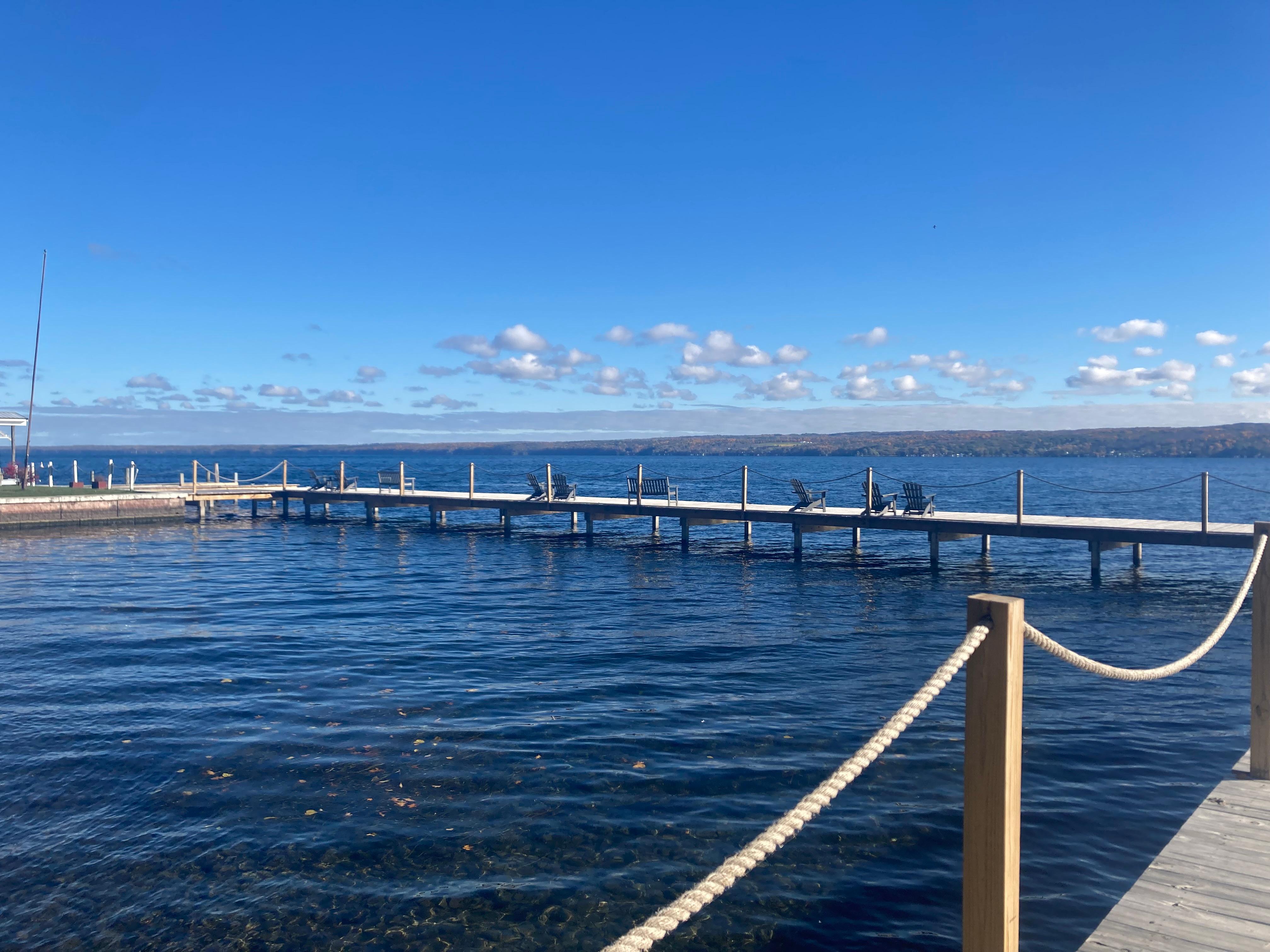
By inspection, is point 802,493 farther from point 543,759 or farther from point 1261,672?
point 1261,672

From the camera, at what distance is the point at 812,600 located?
17109mm

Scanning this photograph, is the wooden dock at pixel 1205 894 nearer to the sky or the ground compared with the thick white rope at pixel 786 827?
nearer to the ground

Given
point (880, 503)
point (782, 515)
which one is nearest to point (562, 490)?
point (782, 515)

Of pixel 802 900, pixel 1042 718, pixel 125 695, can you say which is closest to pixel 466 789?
pixel 802 900

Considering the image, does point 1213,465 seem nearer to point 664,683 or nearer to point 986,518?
point 986,518

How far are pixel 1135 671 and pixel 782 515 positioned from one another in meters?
18.2

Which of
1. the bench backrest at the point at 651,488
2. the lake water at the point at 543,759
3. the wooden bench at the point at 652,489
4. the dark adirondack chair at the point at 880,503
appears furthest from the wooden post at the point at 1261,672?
the bench backrest at the point at 651,488

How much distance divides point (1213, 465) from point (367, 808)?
654 ft

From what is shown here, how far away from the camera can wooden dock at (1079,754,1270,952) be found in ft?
12.4

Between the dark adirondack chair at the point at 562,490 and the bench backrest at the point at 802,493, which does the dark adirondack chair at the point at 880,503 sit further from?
the dark adirondack chair at the point at 562,490

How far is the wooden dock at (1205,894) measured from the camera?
12.4ft

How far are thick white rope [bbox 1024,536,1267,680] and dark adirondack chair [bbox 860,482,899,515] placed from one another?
1581 cm

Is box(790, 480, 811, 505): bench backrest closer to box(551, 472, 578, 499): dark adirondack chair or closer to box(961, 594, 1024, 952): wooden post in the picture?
box(551, 472, 578, 499): dark adirondack chair

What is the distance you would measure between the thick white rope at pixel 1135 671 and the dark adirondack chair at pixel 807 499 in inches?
653
